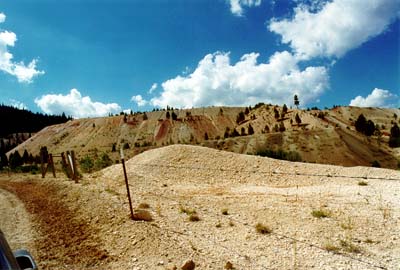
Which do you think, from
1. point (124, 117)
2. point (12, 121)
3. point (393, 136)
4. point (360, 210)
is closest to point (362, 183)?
point (360, 210)

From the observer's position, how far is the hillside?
153ft

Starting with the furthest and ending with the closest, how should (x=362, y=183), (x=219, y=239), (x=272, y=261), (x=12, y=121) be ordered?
1. (x=12, y=121)
2. (x=362, y=183)
3. (x=219, y=239)
4. (x=272, y=261)

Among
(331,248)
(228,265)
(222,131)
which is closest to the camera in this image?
(228,265)

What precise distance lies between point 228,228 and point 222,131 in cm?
7167

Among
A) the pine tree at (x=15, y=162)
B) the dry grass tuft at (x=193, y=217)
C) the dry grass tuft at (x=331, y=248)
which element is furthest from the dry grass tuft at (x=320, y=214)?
the pine tree at (x=15, y=162)

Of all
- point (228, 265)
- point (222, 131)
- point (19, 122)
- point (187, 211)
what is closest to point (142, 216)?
point (187, 211)

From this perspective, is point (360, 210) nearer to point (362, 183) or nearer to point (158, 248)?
point (362, 183)

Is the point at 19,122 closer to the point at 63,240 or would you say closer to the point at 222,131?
the point at 222,131

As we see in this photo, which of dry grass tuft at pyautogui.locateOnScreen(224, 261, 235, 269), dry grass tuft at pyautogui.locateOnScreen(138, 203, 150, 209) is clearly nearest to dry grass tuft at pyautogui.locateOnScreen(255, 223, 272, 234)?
dry grass tuft at pyautogui.locateOnScreen(224, 261, 235, 269)

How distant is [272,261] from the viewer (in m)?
7.69

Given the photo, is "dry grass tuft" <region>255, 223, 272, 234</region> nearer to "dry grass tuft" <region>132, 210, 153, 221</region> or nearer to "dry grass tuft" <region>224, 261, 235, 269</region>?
"dry grass tuft" <region>224, 261, 235, 269</region>

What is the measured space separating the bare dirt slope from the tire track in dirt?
0.09 feet

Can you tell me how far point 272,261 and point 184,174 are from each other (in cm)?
1512

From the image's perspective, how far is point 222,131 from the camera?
8150cm
